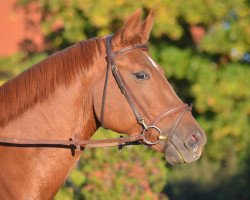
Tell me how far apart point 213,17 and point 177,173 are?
10.8 ft

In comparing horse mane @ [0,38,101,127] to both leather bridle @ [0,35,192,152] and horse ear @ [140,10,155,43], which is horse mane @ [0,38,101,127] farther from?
horse ear @ [140,10,155,43]

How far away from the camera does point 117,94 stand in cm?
427

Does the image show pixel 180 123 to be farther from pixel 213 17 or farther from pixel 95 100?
pixel 213 17

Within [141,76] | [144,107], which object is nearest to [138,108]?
[144,107]

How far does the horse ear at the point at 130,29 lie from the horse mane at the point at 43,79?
0.54 feet

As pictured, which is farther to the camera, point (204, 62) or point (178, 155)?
point (204, 62)

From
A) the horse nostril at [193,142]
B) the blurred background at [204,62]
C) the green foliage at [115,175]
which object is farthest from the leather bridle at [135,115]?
the blurred background at [204,62]

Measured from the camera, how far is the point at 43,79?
4199mm

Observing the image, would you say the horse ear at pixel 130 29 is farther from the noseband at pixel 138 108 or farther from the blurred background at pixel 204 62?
the blurred background at pixel 204 62

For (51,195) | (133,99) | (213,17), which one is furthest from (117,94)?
(213,17)

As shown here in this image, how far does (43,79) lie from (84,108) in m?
0.34

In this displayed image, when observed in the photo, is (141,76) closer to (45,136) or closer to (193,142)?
(193,142)

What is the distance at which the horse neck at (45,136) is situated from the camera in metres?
4.12

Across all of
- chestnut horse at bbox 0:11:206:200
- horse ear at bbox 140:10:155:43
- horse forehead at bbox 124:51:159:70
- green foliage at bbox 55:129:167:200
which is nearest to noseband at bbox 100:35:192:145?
chestnut horse at bbox 0:11:206:200
